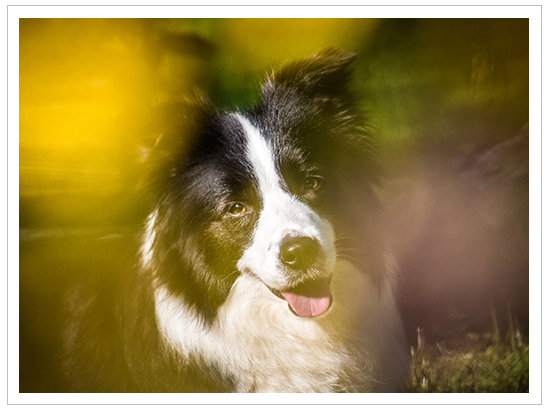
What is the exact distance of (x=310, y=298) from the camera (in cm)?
204

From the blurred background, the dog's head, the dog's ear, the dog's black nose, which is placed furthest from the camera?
the blurred background

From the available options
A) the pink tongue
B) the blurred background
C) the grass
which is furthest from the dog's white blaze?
the grass

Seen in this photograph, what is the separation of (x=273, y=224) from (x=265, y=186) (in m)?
0.17

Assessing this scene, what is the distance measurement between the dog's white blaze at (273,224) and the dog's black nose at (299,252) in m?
0.02

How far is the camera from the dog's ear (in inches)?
82.4

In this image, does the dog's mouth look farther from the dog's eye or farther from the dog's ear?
the dog's ear

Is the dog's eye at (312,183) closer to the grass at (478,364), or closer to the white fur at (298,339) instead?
the white fur at (298,339)

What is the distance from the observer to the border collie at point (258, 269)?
1.98 metres

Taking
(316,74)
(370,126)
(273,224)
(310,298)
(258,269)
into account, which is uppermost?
(316,74)

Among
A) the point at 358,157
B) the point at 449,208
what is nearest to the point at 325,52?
the point at 358,157

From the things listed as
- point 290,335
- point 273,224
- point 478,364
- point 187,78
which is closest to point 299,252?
point 273,224

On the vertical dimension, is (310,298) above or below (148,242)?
below

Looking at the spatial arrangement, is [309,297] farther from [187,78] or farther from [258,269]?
[187,78]

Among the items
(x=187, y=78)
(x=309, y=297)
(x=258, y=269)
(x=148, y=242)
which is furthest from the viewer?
(x=187, y=78)
